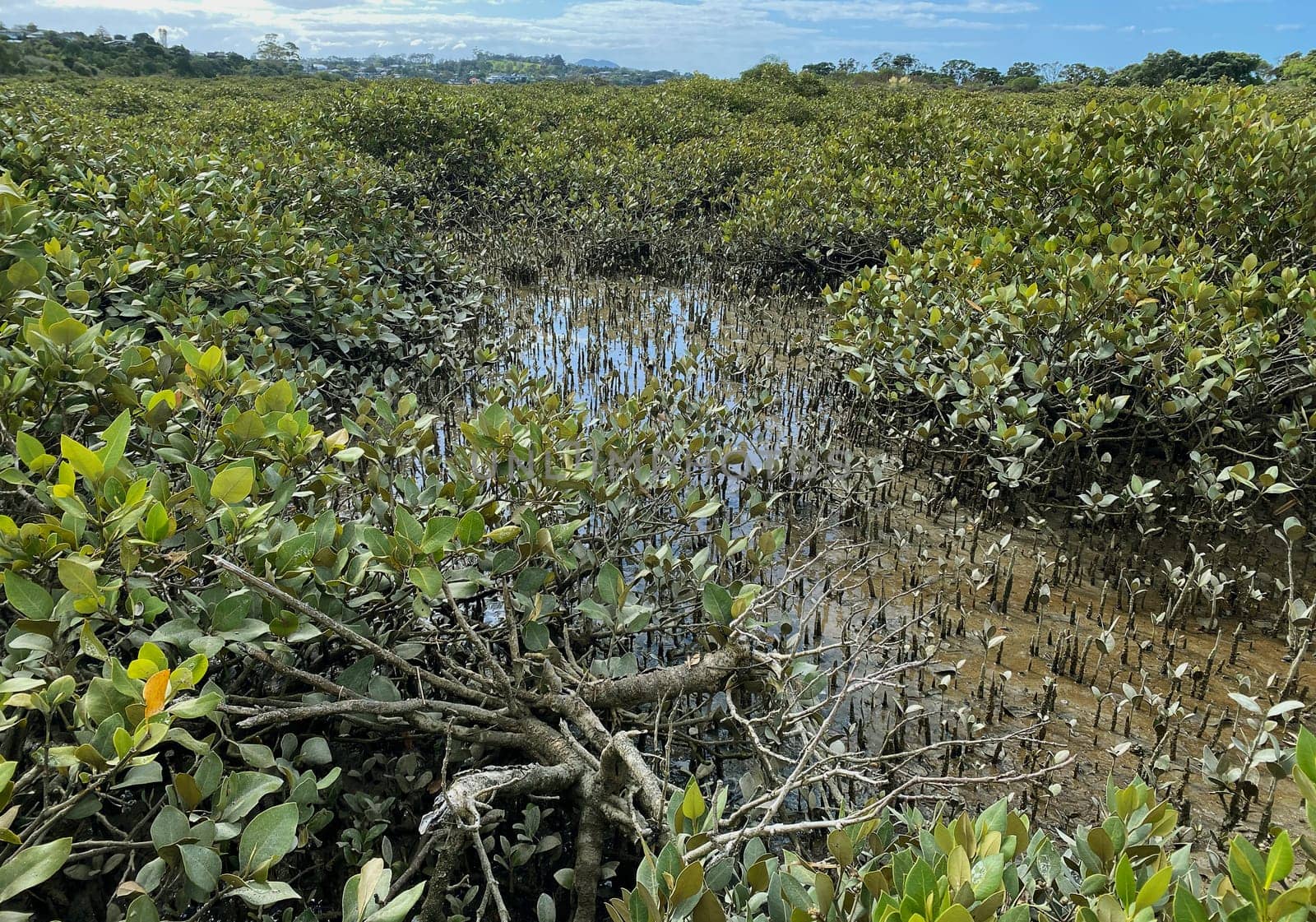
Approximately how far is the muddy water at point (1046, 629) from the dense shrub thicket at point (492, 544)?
211 mm

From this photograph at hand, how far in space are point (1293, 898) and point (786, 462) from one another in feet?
9.89

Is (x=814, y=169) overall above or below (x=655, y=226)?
above

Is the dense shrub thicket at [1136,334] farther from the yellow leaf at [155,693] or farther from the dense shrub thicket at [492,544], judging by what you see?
the yellow leaf at [155,693]

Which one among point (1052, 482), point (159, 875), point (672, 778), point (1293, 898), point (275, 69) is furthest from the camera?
point (275, 69)

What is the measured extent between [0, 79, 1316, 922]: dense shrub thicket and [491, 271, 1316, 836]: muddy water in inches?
8.3

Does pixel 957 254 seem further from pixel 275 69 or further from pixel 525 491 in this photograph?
pixel 275 69

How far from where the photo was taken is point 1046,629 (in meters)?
2.90

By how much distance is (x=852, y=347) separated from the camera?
4.13 m

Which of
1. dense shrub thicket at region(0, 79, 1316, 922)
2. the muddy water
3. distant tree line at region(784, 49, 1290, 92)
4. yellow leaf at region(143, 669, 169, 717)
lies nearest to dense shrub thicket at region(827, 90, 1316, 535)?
dense shrub thicket at region(0, 79, 1316, 922)

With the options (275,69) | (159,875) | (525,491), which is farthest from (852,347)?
(275,69)

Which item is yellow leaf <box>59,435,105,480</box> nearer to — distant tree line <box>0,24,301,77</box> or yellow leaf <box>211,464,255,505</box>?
yellow leaf <box>211,464,255,505</box>

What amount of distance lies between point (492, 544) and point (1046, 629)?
2105mm

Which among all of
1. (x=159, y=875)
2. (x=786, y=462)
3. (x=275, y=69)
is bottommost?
(x=786, y=462)

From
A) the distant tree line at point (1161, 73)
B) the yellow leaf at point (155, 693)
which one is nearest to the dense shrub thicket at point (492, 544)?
the yellow leaf at point (155, 693)
